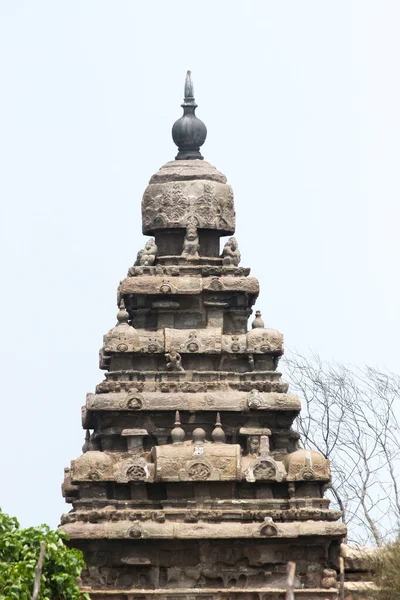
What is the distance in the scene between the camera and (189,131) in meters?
82.6

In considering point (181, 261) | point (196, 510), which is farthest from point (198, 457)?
point (181, 261)

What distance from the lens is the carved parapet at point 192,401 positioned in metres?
78.1

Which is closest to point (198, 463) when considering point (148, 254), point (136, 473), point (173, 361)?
point (136, 473)

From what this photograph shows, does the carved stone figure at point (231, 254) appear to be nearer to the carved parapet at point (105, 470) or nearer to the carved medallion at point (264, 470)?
the carved medallion at point (264, 470)

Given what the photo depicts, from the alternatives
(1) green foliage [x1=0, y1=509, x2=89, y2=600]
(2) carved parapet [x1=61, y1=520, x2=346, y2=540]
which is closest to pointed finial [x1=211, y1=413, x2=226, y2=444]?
(2) carved parapet [x1=61, y1=520, x2=346, y2=540]

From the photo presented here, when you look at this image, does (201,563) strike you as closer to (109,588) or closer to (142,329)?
(109,588)

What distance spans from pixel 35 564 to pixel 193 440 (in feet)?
37.3

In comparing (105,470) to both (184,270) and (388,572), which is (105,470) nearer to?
(184,270)

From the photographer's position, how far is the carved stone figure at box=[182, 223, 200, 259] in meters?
80.8

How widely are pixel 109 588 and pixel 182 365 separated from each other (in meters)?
7.18

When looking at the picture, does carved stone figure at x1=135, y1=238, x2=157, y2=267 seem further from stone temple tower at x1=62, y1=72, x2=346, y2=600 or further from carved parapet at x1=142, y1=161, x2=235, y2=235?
carved parapet at x1=142, y1=161, x2=235, y2=235

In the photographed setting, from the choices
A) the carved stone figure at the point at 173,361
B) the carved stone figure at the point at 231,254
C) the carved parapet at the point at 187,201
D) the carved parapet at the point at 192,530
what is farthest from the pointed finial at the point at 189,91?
the carved parapet at the point at 192,530

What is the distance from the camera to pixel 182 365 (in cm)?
7944

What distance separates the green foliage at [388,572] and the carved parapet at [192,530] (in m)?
1.39
